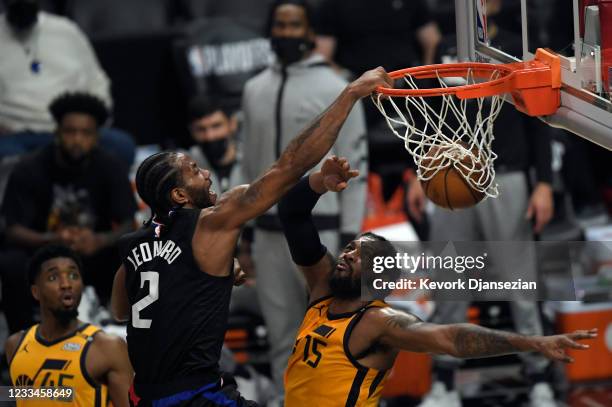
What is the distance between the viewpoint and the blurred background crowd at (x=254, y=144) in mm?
9031

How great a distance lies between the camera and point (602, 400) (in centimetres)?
937

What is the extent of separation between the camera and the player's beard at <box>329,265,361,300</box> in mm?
6586

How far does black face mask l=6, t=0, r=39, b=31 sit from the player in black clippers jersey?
15.1 feet

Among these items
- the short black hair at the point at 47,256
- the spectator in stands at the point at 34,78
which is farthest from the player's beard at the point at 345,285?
the spectator in stands at the point at 34,78

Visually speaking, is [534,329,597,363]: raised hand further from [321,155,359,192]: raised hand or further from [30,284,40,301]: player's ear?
[30,284,40,301]: player's ear

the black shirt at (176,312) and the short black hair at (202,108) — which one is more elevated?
the short black hair at (202,108)

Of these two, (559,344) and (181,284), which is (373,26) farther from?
(559,344)

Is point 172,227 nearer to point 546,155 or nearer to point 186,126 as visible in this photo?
point 546,155

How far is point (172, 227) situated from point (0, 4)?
648cm

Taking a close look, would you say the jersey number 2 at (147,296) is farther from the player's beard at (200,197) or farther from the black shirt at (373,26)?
the black shirt at (373,26)

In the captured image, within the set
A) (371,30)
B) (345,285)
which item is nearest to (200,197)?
(345,285)

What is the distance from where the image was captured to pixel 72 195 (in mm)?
9453

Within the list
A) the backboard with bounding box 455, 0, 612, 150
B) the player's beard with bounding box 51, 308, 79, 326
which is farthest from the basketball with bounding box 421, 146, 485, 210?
the player's beard with bounding box 51, 308, 79, 326

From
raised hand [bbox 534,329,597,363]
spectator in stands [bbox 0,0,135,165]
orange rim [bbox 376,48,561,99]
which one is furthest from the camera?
spectator in stands [bbox 0,0,135,165]
